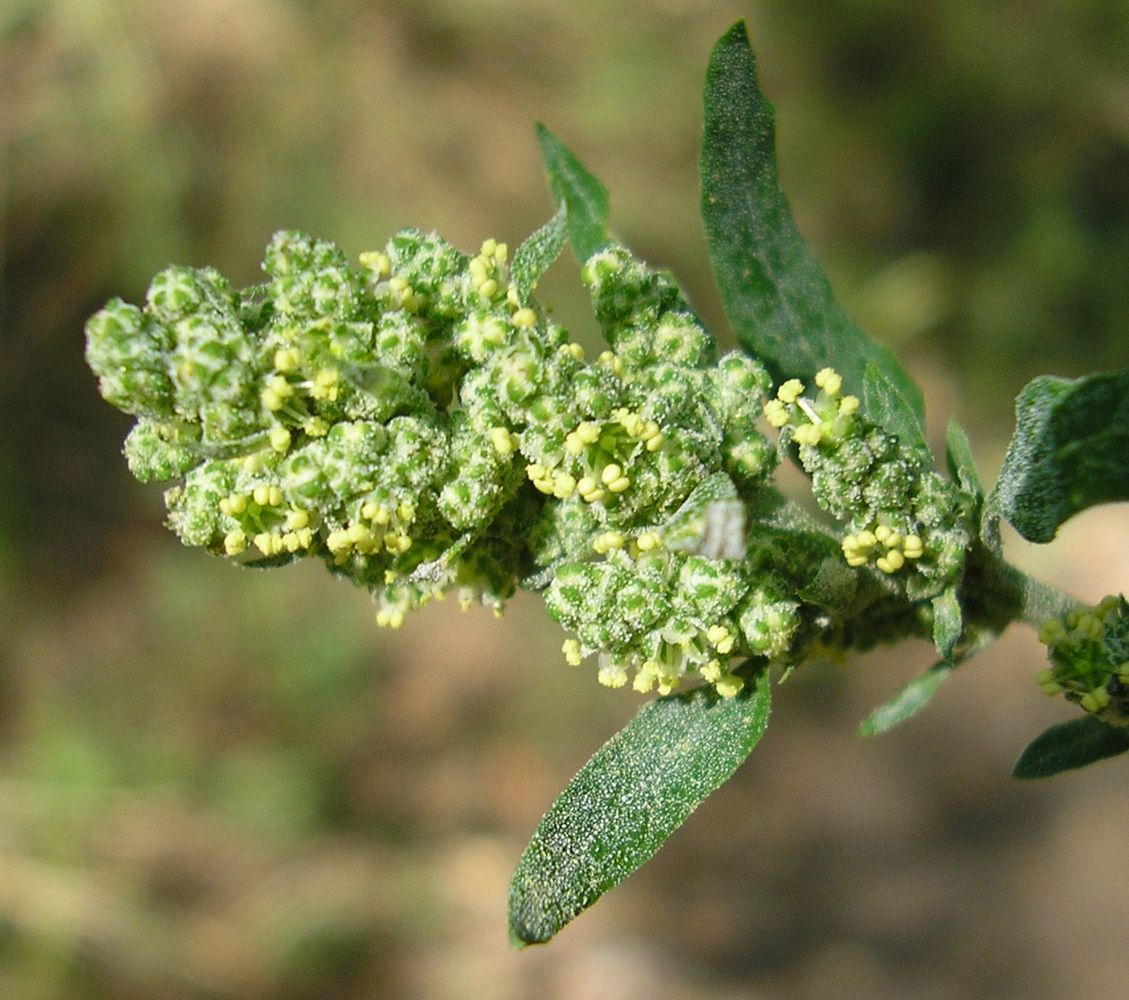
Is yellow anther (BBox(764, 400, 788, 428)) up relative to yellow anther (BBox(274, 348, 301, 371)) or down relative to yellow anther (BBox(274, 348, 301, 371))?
down

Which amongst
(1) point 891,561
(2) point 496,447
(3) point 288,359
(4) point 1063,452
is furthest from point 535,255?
(4) point 1063,452

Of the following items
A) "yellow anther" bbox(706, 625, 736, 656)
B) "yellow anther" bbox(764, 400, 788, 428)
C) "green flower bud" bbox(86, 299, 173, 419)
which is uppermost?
"green flower bud" bbox(86, 299, 173, 419)

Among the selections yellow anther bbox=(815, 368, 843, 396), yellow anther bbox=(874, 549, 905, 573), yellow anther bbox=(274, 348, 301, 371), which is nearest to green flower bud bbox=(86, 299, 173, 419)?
yellow anther bbox=(274, 348, 301, 371)

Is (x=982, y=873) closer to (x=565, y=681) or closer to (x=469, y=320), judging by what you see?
(x=565, y=681)

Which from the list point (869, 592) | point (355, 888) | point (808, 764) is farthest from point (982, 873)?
point (869, 592)

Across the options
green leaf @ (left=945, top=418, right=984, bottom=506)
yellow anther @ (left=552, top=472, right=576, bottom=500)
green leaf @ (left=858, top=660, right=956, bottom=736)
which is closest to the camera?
yellow anther @ (left=552, top=472, right=576, bottom=500)

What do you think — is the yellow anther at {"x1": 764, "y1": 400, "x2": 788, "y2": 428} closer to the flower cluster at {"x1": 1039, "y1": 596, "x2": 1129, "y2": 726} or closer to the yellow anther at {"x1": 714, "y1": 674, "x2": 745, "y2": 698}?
the yellow anther at {"x1": 714, "y1": 674, "x2": 745, "y2": 698}

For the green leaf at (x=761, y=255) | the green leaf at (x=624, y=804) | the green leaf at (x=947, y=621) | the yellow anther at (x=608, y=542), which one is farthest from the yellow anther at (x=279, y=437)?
the green leaf at (x=947, y=621)
